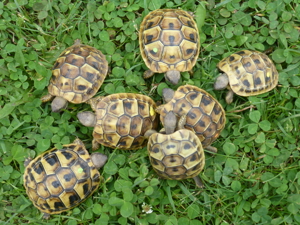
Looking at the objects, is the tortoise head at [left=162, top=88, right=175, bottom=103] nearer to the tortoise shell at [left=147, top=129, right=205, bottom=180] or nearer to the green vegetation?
the green vegetation

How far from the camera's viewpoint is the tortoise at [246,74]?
4949mm

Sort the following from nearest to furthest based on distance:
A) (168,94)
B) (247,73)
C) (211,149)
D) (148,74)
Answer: (168,94) → (211,149) → (247,73) → (148,74)

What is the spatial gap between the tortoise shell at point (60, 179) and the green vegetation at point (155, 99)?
19 centimetres

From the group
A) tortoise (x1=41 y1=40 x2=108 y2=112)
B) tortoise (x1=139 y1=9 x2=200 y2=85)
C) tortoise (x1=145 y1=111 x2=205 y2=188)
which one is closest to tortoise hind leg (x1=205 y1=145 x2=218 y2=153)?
tortoise (x1=145 y1=111 x2=205 y2=188)

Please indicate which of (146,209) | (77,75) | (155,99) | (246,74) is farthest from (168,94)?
(146,209)

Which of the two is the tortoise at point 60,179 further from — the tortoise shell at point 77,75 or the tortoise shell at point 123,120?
the tortoise shell at point 77,75

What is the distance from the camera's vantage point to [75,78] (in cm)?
482

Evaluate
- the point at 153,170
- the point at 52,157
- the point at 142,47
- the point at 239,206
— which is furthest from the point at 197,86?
the point at 52,157

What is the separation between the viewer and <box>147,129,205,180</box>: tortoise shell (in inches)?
172

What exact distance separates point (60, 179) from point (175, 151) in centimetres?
166

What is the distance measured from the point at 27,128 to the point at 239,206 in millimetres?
3421

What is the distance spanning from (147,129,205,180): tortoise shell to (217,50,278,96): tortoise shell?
119 centimetres

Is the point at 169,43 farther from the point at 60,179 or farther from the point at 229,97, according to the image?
the point at 60,179

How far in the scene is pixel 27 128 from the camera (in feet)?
16.2
